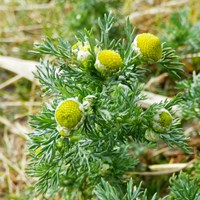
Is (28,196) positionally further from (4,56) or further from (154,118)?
(4,56)

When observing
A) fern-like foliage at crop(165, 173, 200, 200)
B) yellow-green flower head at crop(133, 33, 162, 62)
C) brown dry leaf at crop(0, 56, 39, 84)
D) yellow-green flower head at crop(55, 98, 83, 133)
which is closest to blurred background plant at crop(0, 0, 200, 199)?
brown dry leaf at crop(0, 56, 39, 84)

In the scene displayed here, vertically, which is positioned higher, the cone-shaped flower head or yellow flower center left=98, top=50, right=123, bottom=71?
yellow flower center left=98, top=50, right=123, bottom=71

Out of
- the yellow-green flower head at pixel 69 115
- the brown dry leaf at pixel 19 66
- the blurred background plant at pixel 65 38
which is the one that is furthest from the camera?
the brown dry leaf at pixel 19 66

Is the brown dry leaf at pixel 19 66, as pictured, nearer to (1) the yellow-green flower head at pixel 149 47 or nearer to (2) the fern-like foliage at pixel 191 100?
(2) the fern-like foliage at pixel 191 100

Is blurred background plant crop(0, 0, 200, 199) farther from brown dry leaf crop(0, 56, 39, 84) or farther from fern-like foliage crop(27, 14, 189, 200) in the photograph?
fern-like foliage crop(27, 14, 189, 200)

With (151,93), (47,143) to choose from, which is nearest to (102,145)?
(47,143)

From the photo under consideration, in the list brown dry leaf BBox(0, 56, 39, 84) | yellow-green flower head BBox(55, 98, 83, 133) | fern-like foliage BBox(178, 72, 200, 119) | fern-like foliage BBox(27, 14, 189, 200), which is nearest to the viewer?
yellow-green flower head BBox(55, 98, 83, 133)

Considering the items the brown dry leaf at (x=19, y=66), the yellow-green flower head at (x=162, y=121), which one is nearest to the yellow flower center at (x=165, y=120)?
the yellow-green flower head at (x=162, y=121)

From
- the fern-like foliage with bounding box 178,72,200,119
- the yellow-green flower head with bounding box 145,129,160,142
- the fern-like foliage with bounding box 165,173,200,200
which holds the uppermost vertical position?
the fern-like foliage with bounding box 178,72,200,119
